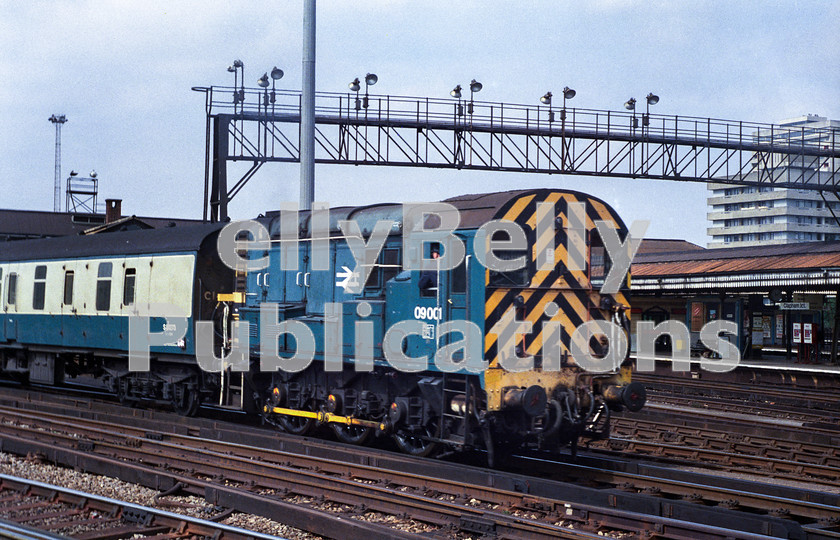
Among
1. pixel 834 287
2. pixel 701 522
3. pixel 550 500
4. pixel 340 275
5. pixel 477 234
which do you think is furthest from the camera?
pixel 834 287

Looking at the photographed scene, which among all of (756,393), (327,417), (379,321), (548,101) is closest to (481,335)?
(379,321)

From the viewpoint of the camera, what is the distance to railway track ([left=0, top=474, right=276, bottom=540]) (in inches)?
329

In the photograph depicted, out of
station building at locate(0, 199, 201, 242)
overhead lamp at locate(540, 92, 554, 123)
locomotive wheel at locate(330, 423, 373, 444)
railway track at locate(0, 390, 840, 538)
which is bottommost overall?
railway track at locate(0, 390, 840, 538)

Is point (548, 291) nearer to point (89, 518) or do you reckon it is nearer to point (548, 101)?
point (89, 518)

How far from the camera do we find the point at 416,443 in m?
12.8

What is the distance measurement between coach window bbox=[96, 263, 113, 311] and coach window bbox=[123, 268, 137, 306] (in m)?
0.59

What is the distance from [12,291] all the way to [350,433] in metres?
12.0

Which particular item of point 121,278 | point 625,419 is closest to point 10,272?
point 121,278

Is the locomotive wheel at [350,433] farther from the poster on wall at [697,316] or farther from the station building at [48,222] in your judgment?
the station building at [48,222]

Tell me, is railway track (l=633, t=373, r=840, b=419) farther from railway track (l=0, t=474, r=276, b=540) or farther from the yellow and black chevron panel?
railway track (l=0, t=474, r=276, b=540)

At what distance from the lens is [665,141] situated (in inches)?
1294

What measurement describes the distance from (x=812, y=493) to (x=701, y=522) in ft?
6.05

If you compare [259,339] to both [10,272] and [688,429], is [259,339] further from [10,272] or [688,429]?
[10,272]

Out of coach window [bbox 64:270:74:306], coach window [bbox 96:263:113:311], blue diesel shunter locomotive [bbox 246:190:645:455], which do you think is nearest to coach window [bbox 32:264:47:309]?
coach window [bbox 64:270:74:306]
